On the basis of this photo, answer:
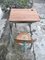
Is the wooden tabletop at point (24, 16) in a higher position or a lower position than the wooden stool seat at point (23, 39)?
higher

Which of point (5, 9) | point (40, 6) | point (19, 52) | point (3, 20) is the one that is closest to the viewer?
point (19, 52)

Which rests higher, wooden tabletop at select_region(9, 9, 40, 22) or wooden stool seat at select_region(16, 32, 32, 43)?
wooden tabletop at select_region(9, 9, 40, 22)

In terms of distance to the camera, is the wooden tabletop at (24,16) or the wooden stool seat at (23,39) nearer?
the wooden tabletop at (24,16)

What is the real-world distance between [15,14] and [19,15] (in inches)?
3.7

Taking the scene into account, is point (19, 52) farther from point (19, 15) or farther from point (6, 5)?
point (6, 5)

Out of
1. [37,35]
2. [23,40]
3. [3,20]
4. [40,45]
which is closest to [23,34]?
[23,40]

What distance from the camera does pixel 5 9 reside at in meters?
6.38

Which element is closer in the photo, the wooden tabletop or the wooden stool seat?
the wooden tabletop

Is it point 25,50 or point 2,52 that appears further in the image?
point 25,50

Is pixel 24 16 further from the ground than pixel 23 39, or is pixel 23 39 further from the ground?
pixel 24 16

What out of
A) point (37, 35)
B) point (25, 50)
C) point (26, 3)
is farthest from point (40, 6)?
point (25, 50)

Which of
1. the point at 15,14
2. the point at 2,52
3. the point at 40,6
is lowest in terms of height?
the point at 40,6

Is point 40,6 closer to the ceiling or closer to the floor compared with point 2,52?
closer to the floor

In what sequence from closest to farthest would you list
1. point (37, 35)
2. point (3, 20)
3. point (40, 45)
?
point (40, 45) < point (37, 35) < point (3, 20)
